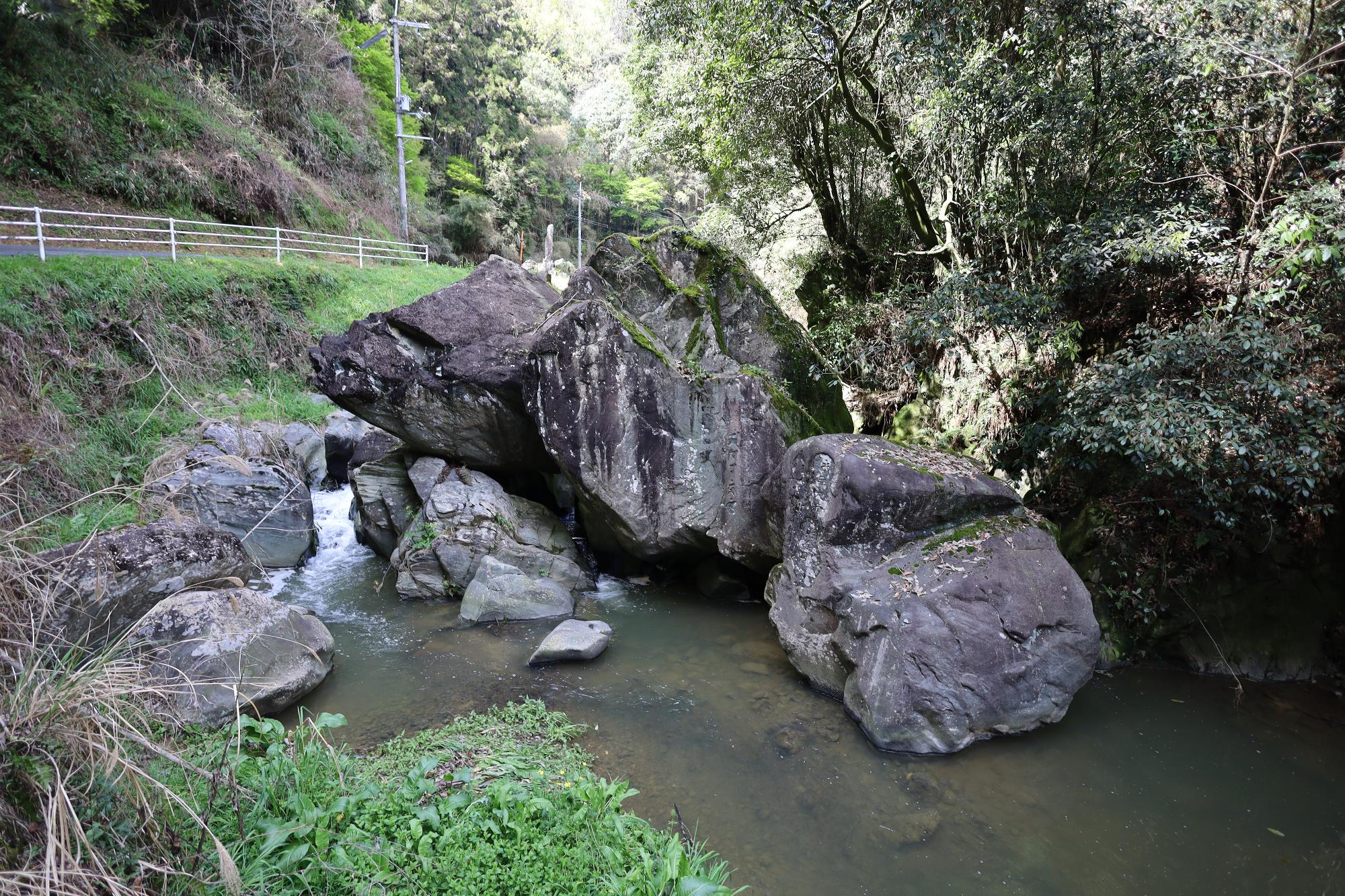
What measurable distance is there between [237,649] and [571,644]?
119 inches

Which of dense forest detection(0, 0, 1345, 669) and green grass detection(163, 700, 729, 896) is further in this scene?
dense forest detection(0, 0, 1345, 669)

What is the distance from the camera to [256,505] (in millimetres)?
9289

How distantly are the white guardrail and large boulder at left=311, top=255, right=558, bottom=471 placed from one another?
6.45 metres

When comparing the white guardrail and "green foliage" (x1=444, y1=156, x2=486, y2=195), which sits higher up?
"green foliage" (x1=444, y1=156, x2=486, y2=195)

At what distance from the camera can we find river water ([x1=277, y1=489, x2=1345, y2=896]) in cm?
470

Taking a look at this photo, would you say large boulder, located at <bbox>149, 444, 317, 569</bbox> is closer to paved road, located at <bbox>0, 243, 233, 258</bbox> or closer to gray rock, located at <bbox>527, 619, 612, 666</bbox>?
gray rock, located at <bbox>527, 619, 612, 666</bbox>

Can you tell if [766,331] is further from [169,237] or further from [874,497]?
[169,237]

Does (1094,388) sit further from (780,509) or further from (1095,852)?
(1095,852)

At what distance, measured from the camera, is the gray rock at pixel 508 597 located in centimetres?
817

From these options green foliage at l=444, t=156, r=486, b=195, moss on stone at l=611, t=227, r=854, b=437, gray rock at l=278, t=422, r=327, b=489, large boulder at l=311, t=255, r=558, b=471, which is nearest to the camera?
moss on stone at l=611, t=227, r=854, b=437

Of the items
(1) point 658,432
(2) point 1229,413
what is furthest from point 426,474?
(2) point 1229,413

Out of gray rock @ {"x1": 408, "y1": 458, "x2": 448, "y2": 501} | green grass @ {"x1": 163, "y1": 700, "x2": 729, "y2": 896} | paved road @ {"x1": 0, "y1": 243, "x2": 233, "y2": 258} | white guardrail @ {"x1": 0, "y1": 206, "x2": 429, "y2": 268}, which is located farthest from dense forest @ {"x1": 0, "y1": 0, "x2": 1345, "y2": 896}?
white guardrail @ {"x1": 0, "y1": 206, "x2": 429, "y2": 268}

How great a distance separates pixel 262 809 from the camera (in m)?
3.65

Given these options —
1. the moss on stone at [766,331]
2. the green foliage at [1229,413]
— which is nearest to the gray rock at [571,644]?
the moss on stone at [766,331]
